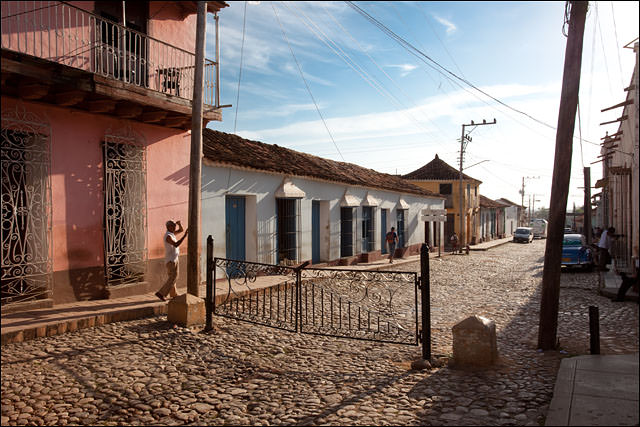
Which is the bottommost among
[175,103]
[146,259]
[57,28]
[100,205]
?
[146,259]

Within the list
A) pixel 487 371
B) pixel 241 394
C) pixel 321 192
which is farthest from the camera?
pixel 321 192

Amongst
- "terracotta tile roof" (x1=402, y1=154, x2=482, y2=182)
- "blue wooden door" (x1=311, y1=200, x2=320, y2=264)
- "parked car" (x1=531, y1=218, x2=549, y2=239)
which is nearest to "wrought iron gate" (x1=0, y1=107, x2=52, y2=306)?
"blue wooden door" (x1=311, y1=200, x2=320, y2=264)

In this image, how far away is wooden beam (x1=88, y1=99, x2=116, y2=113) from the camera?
7.22m

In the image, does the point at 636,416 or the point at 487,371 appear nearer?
the point at 636,416

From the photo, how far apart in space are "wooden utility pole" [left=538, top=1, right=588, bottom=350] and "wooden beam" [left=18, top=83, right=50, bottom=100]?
6.89 metres

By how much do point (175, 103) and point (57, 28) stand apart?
2051 mm

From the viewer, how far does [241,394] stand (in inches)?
175

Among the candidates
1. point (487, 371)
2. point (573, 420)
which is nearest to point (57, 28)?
point (487, 371)

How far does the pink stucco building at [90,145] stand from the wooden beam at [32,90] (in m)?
0.02

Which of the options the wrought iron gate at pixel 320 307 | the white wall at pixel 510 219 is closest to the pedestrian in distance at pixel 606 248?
the wrought iron gate at pixel 320 307

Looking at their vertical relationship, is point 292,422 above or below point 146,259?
below

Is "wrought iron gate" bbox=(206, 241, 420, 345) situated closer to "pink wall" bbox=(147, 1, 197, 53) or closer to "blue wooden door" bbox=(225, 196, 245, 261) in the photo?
"blue wooden door" bbox=(225, 196, 245, 261)

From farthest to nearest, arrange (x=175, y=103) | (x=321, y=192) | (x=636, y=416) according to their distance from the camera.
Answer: (x=321, y=192) < (x=175, y=103) < (x=636, y=416)

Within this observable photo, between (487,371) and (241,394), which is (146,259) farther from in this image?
(487,371)
